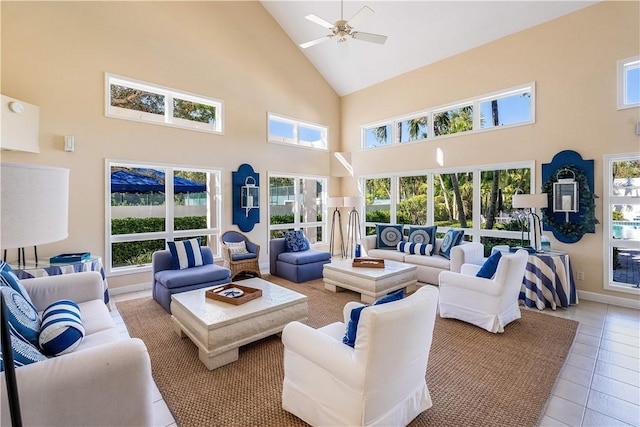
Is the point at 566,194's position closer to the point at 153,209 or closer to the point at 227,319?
the point at 227,319

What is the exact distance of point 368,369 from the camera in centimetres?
154

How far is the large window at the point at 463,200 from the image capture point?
17.1 feet

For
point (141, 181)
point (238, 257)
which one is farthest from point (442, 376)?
point (141, 181)

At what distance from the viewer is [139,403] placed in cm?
144

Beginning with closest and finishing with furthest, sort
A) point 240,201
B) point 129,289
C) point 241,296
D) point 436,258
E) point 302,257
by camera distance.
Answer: point 241,296, point 129,289, point 436,258, point 302,257, point 240,201

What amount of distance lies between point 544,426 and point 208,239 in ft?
18.0

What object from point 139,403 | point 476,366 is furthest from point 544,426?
point 139,403

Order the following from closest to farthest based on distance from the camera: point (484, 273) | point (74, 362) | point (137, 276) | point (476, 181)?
1. point (74, 362)
2. point (484, 273)
3. point (137, 276)
4. point (476, 181)

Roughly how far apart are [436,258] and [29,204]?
5.19 m

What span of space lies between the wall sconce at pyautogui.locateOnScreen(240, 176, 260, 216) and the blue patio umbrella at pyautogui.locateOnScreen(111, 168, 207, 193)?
1067 mm

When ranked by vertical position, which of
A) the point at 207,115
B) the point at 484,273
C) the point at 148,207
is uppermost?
the point at 207,115

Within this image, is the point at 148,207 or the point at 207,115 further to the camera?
the point at 207,115

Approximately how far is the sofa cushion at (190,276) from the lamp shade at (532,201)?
14.8 feet

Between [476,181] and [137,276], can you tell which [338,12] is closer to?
[476,181]
